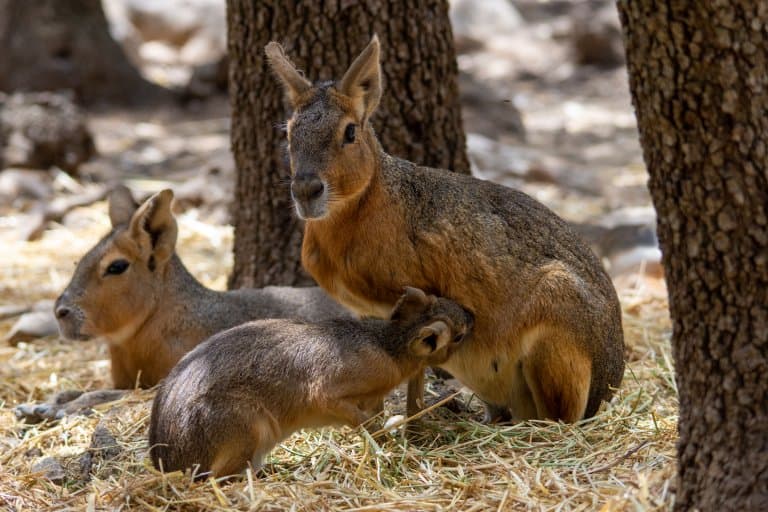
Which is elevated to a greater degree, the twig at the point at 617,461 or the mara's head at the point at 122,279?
the mara's head at the point at 122,279

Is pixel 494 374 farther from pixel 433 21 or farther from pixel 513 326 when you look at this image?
pixel 433 21

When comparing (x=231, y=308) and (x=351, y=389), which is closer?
(x=351, y=389)

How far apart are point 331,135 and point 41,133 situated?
774cm

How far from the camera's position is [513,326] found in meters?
4.70

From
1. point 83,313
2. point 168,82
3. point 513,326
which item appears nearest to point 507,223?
point 513,326

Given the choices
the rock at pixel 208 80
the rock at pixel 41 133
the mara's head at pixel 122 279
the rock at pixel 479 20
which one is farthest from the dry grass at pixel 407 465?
the rock at pixel 479 20

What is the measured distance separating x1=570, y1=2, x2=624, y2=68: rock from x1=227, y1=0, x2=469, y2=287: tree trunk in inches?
418

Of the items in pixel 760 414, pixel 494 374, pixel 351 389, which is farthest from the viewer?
pixel 494 374

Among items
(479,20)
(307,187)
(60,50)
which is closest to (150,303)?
(307,187)

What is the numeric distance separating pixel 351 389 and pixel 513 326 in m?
0.80

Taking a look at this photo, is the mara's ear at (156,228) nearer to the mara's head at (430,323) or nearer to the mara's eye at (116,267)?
the mara's eye at (116,267)

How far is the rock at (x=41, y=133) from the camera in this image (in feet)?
37.2

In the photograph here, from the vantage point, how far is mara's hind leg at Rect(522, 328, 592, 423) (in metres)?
4.66

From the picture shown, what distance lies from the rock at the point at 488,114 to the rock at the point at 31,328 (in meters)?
6.76
